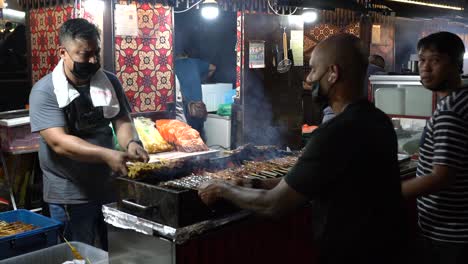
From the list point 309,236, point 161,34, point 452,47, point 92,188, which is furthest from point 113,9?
point 452,47

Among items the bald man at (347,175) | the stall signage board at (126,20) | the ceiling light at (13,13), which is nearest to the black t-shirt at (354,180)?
the bald man at (347,175)

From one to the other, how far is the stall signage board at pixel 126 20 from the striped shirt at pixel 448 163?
372 centimetres

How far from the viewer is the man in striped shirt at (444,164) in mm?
2445

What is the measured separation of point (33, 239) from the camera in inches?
128

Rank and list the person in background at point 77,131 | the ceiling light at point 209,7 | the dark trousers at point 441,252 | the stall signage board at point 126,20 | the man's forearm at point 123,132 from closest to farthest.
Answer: the dark trousers at point 441,252, the person in background at point 77,131, the man's forearm at point 123,132, the stall signage board at point 126,20, the ceiling light at point 209,7

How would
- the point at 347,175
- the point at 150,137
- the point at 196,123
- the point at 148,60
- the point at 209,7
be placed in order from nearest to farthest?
the point at 347,175 → the point at 150,137 → the point at 148,60 → the point at 209,7 → the point at 196,123

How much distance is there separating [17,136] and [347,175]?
3891 millimetres

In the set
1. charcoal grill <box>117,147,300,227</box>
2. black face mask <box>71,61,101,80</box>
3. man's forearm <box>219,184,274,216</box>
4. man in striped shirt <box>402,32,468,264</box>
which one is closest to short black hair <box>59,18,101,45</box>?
black face mask <box>71,61,101,80</box>

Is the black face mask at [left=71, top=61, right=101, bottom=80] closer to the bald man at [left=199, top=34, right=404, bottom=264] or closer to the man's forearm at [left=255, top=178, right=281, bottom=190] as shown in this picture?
the man's forearm at [left=255, top=178, right=281, bottom=190]

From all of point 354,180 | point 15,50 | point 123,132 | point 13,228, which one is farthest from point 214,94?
point 354,180

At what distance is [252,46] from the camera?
23.3 feet

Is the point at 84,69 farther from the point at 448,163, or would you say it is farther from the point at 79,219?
the point at 448,163

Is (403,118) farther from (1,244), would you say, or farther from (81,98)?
(1,244)

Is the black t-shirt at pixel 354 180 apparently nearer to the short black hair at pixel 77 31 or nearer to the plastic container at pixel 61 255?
the plastic container at pixel 61 255
